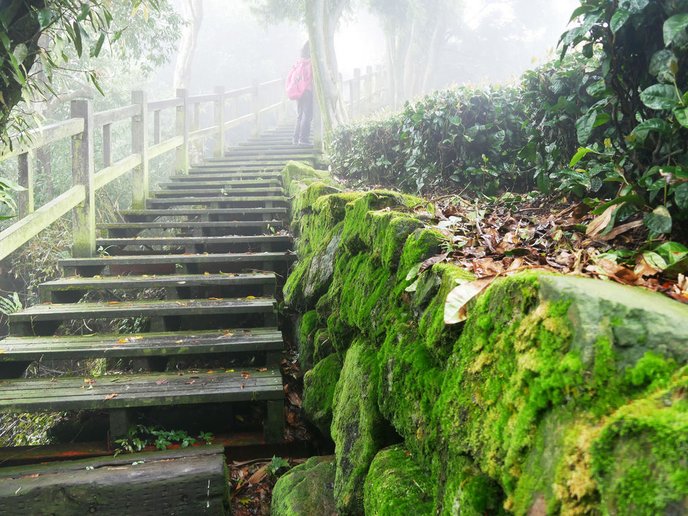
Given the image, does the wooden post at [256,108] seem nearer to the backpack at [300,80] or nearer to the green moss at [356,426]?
the backpack at [300,80]

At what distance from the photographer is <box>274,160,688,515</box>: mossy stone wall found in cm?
90

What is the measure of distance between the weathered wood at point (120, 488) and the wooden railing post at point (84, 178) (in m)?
2.92

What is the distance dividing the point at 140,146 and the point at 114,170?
2.93 ft

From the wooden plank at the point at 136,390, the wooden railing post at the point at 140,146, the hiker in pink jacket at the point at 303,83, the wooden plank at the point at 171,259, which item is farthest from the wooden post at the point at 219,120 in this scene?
the wooden plank at the point at 136,390

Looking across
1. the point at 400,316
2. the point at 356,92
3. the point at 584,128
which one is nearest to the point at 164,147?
the point at 400,316

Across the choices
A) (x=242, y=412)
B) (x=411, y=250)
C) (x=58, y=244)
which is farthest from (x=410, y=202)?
(x=58, y=244)

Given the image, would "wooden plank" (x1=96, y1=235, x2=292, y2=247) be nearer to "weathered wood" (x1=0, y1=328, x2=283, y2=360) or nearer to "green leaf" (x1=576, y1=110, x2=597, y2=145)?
"weathered wood" (x1=0, y1=328, x2=283, y2=360)

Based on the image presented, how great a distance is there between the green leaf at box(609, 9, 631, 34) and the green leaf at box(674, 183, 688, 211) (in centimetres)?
56

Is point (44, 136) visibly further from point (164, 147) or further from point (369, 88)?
point (369, 88)

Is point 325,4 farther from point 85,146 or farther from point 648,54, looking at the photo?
point 648,54

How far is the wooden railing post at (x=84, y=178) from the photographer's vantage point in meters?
5.27

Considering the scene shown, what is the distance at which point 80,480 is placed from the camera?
2.63 meters

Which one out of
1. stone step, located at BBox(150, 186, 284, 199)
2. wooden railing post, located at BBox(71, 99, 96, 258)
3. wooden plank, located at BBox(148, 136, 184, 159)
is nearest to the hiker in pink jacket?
wooden plank, located at BBox(148, 136, 184, 159)

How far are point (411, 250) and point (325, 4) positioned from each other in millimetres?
10361
